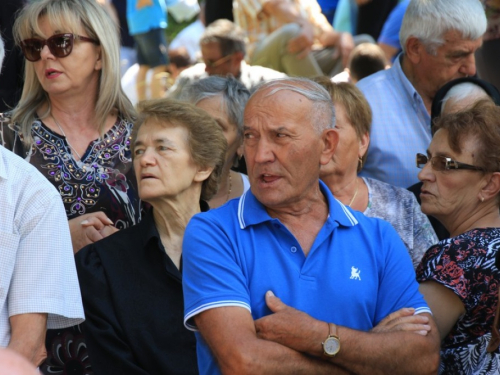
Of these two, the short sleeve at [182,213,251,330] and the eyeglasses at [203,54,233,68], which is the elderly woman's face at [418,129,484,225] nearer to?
the short sleeve at [182,213,251,330]

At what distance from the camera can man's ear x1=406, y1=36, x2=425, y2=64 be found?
561cm

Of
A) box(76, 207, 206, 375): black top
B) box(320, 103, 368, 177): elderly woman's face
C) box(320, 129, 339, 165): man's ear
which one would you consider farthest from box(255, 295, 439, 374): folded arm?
box(320, 103, 368, 177): elderly woman's face

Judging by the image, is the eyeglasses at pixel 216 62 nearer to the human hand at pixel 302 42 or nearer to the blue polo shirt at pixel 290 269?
the human hand at pixel 302 42

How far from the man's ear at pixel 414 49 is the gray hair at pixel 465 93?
0.64 metres

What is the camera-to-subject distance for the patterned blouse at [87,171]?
4250 mm

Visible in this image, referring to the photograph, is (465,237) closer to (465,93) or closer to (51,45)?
(465,93)

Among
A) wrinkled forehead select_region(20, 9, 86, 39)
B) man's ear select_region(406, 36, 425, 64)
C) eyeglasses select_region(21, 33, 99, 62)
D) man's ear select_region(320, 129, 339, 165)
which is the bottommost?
man's ear select_region(406, 36, 425, 64)

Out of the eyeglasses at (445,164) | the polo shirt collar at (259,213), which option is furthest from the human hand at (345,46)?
the polo shirt collar at (259,213)

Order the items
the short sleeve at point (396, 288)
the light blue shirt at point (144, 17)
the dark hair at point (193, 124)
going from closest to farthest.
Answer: the short sleeve at point (396, 288) → the dark hair at point (193, 124) → the light blue shirt at point (144, 17)

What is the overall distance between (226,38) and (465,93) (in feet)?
7.98

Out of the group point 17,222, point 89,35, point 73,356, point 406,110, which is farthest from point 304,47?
point 17,222

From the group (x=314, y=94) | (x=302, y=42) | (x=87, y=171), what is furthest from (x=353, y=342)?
(x=302, y=42)

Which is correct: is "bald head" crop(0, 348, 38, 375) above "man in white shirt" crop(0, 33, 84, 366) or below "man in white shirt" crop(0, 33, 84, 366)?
above

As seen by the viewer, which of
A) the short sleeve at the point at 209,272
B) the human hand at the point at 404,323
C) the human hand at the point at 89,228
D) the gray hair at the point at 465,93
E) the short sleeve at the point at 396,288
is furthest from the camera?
the gray hair at the point at 465,93
